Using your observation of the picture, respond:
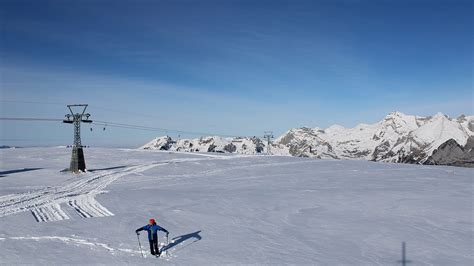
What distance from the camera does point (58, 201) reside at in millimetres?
23500

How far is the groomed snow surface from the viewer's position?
45.8 feet

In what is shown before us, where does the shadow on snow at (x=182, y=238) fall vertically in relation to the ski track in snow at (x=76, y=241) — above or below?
below

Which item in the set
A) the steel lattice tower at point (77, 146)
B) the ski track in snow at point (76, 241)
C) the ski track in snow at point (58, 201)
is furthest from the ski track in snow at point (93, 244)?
the steel lattice tower at point (77, 146)

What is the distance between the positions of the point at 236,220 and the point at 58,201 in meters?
12.3

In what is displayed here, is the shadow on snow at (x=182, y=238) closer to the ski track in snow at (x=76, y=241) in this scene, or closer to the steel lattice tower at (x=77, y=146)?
the ski track in snow at (x=76, y=241)

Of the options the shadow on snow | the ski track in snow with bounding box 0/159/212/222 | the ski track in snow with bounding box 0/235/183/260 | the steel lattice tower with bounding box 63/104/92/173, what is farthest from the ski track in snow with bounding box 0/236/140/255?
the steel lattice tower with bounding box 63/104/92/173

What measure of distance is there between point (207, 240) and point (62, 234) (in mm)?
6332

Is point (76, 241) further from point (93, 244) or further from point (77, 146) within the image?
point (77, 146)

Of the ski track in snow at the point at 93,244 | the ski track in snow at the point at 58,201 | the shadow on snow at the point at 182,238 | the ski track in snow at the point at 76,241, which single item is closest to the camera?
the ski track in snow at the point at 93,244

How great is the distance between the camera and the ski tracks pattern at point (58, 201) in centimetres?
2000

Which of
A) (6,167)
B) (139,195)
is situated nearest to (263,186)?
(139,195)

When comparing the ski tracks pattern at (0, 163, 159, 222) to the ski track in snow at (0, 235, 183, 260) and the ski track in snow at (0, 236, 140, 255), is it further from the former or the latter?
the ski track in snow at (0, 235, 183, 260)

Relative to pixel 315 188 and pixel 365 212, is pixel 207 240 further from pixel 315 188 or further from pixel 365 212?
pixel 315 188

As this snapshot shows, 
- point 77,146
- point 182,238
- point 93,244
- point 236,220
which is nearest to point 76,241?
point 93,244
